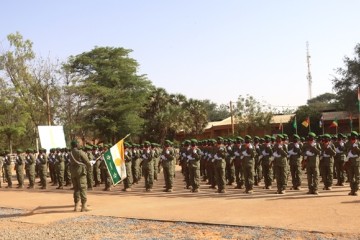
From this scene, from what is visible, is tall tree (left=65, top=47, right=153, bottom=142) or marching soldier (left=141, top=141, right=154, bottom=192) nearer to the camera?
marching soldier (left=141, top=141, right=154, bottom=192)

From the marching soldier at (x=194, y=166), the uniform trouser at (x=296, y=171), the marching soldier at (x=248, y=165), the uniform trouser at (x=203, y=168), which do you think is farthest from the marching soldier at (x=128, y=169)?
the uniform trouser at (x=296, y=171)

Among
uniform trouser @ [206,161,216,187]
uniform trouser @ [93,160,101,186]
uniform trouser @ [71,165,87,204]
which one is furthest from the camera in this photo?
uniform trouser @ [93,160,101,186]

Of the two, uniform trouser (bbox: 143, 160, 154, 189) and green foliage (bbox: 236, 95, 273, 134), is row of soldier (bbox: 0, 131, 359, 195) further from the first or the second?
green foliage (bbox: 236, 95, 273, 134)

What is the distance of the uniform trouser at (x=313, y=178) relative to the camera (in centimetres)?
1362

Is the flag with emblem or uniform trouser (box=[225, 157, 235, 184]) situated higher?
the flag with emblem

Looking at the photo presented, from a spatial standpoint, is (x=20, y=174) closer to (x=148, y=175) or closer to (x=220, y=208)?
(x=148, y=175)

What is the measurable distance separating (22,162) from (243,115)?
2879cm

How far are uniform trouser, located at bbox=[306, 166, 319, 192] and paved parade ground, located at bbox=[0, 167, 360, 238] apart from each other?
30 cm

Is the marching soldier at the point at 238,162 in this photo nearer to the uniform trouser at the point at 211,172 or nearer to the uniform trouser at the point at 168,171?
the uniform trouser at the point at 211,172

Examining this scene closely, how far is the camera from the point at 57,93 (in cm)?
3925

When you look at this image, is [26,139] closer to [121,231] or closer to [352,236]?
[121,231]

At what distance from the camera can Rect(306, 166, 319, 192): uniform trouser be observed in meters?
13.6

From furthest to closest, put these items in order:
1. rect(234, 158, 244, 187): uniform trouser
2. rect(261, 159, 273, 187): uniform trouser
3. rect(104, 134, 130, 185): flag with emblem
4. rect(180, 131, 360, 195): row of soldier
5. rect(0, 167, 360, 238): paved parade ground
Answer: rect(234, 158, 244, 187): uniform trouser, rect(261, 159, 273, 187): uniform trouser, rect(104, 134, 130, 185): flag with emblem, rect(180, 131, 360, 195): row of soldier, rect(0, 167, 360, 238): paved parade ground

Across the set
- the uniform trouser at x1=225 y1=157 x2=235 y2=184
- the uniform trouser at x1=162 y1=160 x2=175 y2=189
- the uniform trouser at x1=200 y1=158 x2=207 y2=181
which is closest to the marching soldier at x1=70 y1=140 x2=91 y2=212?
the uniform trouser at x1=162 y1=160 x2=175 y2=189
